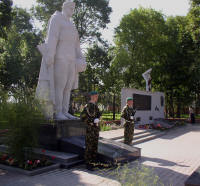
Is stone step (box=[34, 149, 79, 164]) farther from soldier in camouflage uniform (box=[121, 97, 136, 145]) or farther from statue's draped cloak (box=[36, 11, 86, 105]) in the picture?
soldier in camouflage uniform (box=[121, 97, 136, 145])

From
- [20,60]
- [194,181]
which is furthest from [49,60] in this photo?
[20,60]

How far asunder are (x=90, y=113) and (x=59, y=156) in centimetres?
133

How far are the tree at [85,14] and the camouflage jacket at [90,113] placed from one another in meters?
18.2

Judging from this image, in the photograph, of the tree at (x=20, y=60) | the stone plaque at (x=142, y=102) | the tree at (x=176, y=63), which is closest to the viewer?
the stone plaque at (x=142, y=102)

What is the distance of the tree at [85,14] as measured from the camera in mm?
22203

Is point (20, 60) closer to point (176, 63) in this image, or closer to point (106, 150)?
point (176, 63)

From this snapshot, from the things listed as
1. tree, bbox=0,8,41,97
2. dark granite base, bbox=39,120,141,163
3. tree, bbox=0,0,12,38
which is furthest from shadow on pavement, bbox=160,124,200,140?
tree, bbox=0,8,41,97

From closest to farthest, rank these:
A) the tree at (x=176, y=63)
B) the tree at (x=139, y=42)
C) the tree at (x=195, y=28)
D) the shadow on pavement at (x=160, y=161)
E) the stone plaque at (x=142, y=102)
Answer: the shadow on pavement at (x=160, y=161), the stone plaque at (x=142, y=102), the tree at (x=195, y=28), the tree at (x=139, y=42), the tree at (x=176, y=63)

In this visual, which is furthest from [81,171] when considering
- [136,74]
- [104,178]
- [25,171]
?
[136,74]

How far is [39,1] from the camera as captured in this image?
875 inches

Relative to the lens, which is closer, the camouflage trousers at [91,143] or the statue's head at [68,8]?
the camouflage trousers at [91,143]

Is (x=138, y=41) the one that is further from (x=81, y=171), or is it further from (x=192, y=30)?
(x=81, y=171)

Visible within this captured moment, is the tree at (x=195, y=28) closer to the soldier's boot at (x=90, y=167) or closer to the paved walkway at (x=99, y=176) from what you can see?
the paved walkway at (x=99, y=176)

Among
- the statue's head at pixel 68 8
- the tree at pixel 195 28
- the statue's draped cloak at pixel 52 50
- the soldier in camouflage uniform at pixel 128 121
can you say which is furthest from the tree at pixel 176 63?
the statue's draped cloak at pixel 52 50
